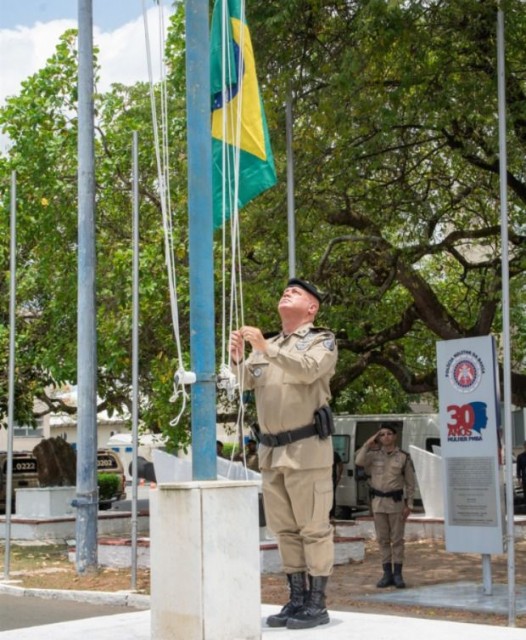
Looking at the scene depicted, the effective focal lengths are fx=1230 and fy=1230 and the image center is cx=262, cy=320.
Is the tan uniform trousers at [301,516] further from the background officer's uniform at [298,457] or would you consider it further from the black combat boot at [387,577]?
the black combat boot at [387,577]

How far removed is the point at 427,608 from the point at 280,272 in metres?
7.50

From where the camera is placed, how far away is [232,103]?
8109 mm

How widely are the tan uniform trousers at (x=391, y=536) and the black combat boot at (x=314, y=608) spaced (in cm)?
613

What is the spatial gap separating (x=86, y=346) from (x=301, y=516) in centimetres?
755

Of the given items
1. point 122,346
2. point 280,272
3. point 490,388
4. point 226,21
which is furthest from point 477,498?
point 122,346

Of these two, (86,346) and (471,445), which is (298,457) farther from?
(86,346)

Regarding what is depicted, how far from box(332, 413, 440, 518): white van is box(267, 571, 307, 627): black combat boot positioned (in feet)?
62.6

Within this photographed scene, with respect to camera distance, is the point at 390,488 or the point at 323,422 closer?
the point at 323,422

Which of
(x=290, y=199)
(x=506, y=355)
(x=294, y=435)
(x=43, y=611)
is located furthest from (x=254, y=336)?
(x=43, y=611)

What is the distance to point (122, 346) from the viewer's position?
18.8 metres

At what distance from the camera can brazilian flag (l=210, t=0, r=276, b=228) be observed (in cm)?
805

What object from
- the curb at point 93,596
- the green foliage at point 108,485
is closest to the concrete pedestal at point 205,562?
the curb at point 93,596

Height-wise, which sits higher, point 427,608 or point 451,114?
point 451,114

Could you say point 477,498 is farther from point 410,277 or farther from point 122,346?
point 122,346
